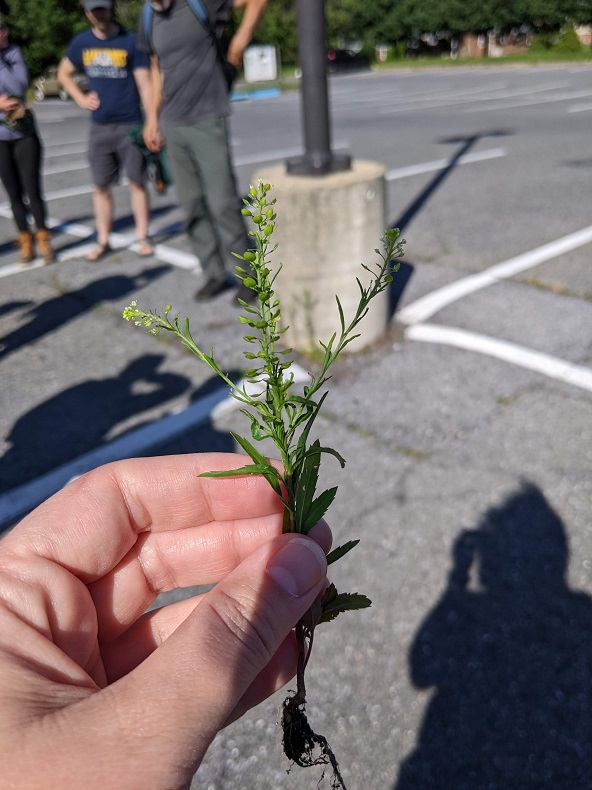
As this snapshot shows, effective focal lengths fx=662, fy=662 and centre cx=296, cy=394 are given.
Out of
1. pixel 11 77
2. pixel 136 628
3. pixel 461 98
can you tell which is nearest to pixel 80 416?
pixel 136 628

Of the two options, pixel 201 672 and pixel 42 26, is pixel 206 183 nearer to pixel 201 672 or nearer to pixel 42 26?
pixel 201 672

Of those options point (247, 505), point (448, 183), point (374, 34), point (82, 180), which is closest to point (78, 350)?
point (247, 505)

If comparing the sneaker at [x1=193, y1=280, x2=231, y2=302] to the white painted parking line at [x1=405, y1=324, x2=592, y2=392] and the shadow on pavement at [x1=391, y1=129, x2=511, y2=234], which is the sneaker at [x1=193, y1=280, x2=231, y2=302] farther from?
the white painted parking line at [x1=405, y1=324, x2=592, y2=392]

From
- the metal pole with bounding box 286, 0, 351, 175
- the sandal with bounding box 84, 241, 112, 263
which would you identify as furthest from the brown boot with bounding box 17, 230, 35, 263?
the metal pole with bounding box 286, 0, 351, 175

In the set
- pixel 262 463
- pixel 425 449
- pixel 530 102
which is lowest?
pixel 425 449

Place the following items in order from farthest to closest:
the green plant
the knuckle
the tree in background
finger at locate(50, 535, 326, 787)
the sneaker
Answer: the tree in background, the sneaker, the knuckle, the green plant, finger at locate(50, 535, 326, 787)

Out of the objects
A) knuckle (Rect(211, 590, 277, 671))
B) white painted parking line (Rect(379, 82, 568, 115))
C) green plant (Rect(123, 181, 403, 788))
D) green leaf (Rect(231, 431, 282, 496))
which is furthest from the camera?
white painted parking line (Rect(379, 82, 568, 115))

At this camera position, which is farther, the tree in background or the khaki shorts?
the tree in background
